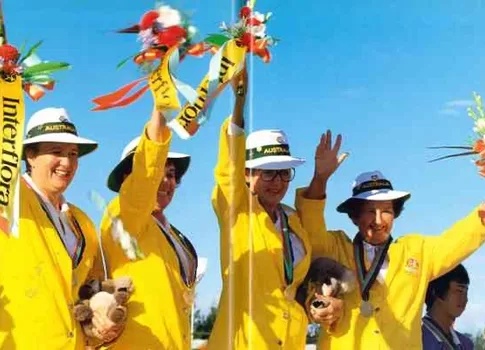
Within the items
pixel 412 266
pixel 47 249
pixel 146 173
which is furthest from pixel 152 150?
pixel 412 266

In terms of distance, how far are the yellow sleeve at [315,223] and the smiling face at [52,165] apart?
0.65 meters

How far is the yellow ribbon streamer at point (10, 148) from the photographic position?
184cm

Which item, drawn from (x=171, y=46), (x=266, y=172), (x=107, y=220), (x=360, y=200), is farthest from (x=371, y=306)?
(x=171, y=46)

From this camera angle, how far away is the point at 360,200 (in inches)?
96.1

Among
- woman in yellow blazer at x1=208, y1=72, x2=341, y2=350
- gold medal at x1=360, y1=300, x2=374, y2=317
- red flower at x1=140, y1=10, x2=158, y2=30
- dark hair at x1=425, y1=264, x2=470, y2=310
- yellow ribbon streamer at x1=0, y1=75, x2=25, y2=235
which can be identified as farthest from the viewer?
dark hair at x1=425, y1=264, x2=470, y2=310

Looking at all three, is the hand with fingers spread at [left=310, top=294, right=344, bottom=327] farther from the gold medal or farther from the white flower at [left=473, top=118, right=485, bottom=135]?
the white flower at [left=473, top=118, right=485, bottom=135]

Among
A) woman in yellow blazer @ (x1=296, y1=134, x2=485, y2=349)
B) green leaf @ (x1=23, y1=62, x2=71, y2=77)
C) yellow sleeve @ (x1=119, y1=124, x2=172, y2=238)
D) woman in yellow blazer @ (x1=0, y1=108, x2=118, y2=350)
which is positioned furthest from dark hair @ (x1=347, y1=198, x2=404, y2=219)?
green leaf @ (x1=23, y1=62, x2=71, y2=77)

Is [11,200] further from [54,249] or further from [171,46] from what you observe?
[171,46]

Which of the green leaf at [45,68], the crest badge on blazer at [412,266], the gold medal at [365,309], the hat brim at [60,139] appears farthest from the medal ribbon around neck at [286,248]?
the green leaf at [45,68]

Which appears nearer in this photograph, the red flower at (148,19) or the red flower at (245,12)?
the red flower at (148,19)

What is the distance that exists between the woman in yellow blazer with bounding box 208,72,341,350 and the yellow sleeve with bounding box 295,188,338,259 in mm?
99

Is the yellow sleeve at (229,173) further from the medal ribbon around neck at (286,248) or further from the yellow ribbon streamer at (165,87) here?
the yellow ribbon streamer at (165,87)

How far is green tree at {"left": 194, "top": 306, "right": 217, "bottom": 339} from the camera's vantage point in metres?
2.23

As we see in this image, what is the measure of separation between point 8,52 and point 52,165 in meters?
0.25
